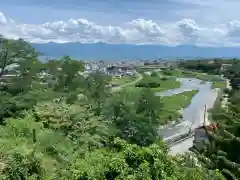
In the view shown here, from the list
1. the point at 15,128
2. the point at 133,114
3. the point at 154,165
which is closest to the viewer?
the point at 154,165

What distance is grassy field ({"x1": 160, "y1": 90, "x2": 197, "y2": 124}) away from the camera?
180ft

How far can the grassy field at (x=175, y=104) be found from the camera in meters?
55.0

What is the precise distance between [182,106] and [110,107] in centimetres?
4228

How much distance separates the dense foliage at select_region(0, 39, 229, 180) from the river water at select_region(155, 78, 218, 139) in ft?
36.8

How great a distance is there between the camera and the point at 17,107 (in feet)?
84.6

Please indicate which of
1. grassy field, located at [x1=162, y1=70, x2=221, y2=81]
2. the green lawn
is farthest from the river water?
grassy field, located at [x1=162, y1=70, x2=221, y2=81]

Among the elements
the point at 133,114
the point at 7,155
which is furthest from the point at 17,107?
the point at 7,155

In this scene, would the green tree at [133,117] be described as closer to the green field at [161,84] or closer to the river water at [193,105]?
the river water at [193,105]

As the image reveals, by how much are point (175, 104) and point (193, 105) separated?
365 centimetres

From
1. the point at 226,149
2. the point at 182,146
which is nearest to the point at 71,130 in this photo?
the point at 226,149

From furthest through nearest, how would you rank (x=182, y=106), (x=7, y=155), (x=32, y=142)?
1. (x=182, y=106)
2. (x=32, y=142)
3. (x=7, y=155)

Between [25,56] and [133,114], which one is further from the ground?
[25,56]

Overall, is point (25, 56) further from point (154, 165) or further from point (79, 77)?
point (154, 165)

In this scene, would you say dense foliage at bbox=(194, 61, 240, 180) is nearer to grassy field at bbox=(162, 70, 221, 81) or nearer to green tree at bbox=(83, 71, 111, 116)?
green tree at bbox=(83, 71, 111, 116)
